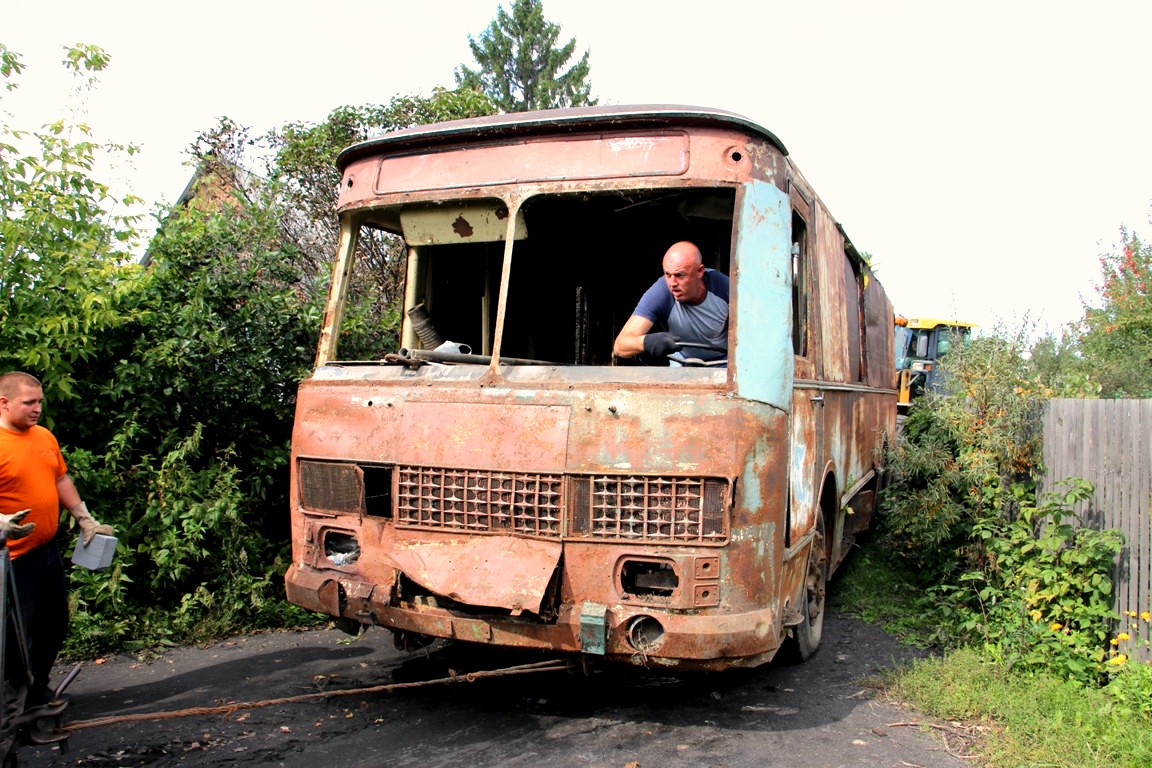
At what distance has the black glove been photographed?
4.43m

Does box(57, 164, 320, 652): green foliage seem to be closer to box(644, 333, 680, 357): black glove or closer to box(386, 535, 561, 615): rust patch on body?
box(386, 535, 561, 615): rust patch on body

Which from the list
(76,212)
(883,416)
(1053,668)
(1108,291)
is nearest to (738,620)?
(1053,668)

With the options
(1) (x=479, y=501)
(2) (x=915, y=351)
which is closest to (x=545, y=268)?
(1) (x=479, y=501)

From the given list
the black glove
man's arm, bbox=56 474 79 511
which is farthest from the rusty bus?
man's arm, bbox=56 474 79 511

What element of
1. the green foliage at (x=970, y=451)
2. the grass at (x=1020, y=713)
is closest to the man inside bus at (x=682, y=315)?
the grass at (x=1020, y=713)

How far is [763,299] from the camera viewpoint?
4043mm

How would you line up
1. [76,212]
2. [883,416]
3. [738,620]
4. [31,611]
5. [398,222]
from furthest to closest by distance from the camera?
[883,416] < [76,212] < [398,222] < [31,611] < [738,620]

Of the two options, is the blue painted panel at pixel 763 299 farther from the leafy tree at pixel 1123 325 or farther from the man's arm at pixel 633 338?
the leafy tree at pixel 1123 325

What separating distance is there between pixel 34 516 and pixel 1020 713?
481 cm

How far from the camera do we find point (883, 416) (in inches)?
364

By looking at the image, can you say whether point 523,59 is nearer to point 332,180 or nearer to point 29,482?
point 332,180

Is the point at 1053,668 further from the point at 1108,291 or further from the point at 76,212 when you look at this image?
the point at 1108,291

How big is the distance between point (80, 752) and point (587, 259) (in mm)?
4431

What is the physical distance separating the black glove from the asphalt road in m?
1.84
